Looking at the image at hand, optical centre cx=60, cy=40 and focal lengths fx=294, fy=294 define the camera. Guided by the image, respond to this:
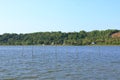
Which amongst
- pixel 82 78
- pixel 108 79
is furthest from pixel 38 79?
pixel 108 79

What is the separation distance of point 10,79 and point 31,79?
2188 millimetres

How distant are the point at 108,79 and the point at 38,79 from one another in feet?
24.0

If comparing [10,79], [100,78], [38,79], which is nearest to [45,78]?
[38,79]

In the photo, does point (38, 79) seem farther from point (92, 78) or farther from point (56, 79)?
point (92, 78)

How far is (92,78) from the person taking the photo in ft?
104

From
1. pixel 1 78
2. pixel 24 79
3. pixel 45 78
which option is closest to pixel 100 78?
pixel 45 78

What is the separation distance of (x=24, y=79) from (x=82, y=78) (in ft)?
20.5

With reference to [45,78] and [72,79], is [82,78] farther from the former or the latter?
[45,78]

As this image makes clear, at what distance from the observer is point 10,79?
1199 inches

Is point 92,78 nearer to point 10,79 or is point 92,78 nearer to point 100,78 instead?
point 100,78

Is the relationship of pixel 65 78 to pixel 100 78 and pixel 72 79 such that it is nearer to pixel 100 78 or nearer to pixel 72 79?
pixel 72 79

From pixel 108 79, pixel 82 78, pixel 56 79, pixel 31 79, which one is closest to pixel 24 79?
pixel 31 79

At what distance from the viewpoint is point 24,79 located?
99.6 feet

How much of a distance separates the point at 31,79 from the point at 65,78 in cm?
369
